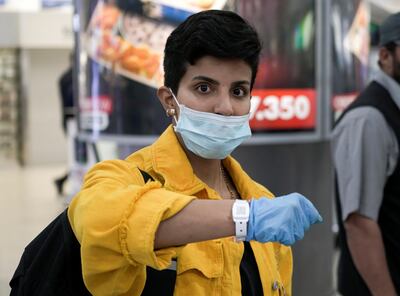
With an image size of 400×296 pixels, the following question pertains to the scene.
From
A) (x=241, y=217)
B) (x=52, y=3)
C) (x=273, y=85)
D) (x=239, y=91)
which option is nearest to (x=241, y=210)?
(x=241, y=217)

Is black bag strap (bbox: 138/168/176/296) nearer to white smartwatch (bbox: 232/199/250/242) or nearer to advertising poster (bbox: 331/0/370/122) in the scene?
white smartwatch (bbox: 232/199/250/242)

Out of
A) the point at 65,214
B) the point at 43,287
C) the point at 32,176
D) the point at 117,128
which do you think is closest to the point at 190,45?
the point at 65,214

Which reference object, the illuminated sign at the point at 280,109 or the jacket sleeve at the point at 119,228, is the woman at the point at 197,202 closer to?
the jacket sleeve at the point at 119,228

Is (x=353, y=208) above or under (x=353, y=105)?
under

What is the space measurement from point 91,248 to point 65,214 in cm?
23

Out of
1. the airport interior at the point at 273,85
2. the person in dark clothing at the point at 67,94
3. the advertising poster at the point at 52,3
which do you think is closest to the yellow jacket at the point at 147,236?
the airport interior at the point at 273,85

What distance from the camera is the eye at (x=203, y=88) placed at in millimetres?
1485

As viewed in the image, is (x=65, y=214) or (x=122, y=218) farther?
(x=65, y=214)

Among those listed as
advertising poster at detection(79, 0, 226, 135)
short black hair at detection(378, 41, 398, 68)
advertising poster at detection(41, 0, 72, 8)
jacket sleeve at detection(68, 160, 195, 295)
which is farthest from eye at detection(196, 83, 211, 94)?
advertising poster at detection(41, 0, 72, 8)

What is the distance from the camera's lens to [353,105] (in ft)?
8.52

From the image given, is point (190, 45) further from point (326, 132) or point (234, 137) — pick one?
point (326, 132)

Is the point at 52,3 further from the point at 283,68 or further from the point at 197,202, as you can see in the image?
the point at 197,202

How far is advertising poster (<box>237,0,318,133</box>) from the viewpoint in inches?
164

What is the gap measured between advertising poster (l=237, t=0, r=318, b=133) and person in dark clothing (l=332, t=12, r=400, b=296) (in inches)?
61.6
